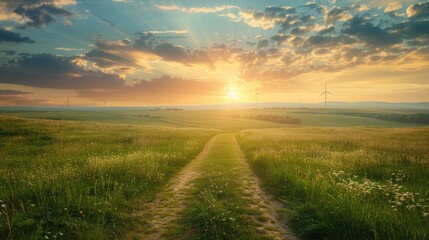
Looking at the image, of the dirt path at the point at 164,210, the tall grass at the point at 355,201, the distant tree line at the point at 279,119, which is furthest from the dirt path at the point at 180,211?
the distant tree line at the point at 279,119

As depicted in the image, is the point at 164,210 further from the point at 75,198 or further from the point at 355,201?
the point at 355,201

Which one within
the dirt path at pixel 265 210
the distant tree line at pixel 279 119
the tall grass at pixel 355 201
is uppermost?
the tall grass at pixel 355 201

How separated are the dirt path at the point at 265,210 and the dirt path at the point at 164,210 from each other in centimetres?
250

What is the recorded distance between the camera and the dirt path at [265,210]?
7.20 metres

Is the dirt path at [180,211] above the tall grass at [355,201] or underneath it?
underneath

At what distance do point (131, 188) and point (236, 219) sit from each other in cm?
494

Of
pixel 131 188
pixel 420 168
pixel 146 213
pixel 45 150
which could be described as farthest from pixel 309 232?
pixel 45 150

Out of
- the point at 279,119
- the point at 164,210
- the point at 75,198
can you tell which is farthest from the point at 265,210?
the point at 279,119

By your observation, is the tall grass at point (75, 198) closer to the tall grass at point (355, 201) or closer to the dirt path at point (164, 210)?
the dirt path at point (164, 210)

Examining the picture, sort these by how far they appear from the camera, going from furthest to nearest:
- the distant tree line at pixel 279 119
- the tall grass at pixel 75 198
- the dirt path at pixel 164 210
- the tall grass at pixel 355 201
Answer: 1. the distant tree line at pixel 279 119
2. the dirt path at pixel 164 210
3. the tall grass at pixel 75 198
4. the tall grass at pixel 355 201

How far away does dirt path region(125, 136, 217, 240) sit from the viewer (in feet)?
23.4

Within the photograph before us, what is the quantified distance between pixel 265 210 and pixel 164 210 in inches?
135

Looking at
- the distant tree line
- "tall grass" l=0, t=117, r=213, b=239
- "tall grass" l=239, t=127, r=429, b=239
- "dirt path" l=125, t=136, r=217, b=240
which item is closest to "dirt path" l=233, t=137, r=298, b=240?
"tall grass" l=239, t=127, r=429, b=239

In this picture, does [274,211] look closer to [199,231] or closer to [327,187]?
[327,187]
